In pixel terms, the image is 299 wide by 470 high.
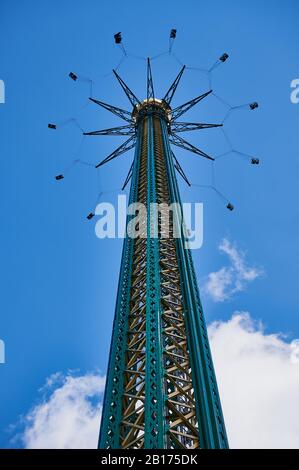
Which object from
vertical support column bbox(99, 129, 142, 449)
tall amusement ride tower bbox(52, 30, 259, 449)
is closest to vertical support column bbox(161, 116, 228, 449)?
tall amusement ride tower bbox(52, 30, 259, 449)

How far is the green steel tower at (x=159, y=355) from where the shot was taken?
8406 mm

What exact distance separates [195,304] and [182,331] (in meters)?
0.84

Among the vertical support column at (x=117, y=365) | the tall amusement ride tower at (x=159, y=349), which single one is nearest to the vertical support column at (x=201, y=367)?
the tall amusement ride tower at (x=159, y=349)

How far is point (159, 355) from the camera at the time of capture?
9.27 meters

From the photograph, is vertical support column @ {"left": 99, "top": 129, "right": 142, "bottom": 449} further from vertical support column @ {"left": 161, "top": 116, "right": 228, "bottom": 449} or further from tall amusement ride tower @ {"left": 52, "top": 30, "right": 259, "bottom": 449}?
vertical support column @ {"left": 161, "top": 116, "right": 228, "bottom": 449}

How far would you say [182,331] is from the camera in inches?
439

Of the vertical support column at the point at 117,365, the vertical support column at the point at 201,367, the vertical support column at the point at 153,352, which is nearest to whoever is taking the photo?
the vertical support column at the point at 153,352

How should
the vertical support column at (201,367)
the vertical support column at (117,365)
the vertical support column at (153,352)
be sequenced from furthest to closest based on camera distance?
the vertical support column at (117,365), the vertical support column at (201,367), the vertical support column at (153,352)

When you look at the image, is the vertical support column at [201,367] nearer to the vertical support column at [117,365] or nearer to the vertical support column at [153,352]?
the vertical support column at [153,352]

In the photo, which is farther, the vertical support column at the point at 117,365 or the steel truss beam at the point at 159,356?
the vertical support column at the point at 117,365

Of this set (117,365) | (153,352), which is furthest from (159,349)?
(117,365)

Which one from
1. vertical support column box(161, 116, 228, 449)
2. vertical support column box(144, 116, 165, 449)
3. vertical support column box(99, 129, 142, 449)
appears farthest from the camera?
vertical support column box(99, 129, 142, 449)

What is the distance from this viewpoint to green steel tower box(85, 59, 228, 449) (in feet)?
27.6
